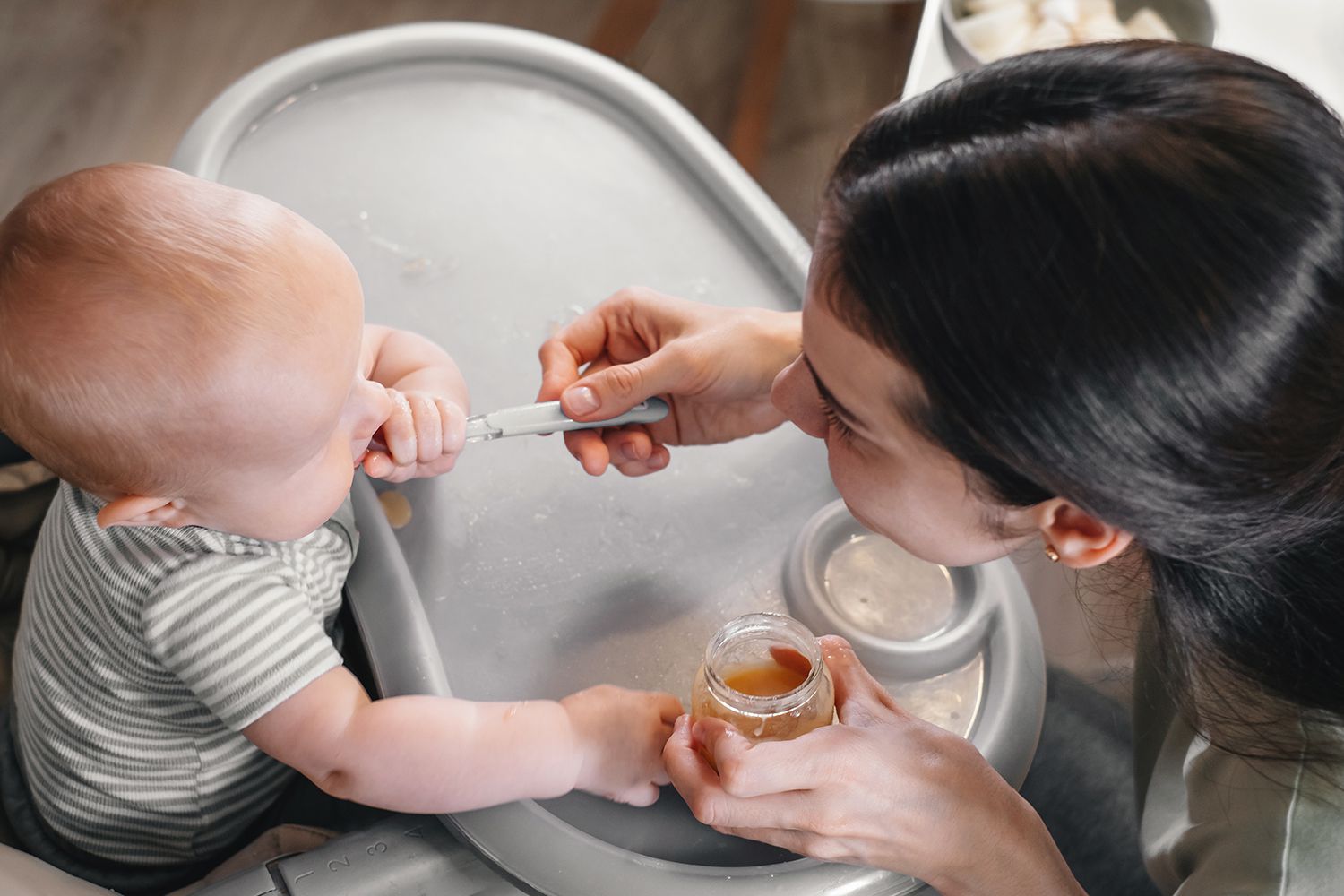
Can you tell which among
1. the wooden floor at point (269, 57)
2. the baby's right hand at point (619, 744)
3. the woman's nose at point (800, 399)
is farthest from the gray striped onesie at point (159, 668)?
the wooden floor at point (269, 57)

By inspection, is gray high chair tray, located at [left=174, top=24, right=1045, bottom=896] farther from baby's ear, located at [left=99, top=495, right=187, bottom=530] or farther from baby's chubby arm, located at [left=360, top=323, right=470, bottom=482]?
baby's ear, located at [left=99, top=495, right=187, bottom=530]

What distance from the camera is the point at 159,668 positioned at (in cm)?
73

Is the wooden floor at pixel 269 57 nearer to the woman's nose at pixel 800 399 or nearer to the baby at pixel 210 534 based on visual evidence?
the woman's nose at pixel 800 399

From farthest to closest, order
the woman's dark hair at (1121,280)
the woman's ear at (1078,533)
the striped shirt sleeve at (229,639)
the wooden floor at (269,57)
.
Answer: the wooden floor at (269,57) < the striped shirt sleeve at (229,639) < the woman's ear at (1078,533) < the woman's dark hair at (1121,280)

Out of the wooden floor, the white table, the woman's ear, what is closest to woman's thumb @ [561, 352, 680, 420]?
the woman's ear

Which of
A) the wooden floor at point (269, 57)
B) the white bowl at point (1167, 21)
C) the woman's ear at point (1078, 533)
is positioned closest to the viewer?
the woman's ear at point (1078, 533)

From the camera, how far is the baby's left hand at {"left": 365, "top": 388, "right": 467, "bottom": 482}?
A: 77cm

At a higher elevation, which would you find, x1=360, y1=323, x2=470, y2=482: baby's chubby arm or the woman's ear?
the woman's ear

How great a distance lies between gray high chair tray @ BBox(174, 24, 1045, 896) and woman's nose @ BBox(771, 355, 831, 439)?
132 mm

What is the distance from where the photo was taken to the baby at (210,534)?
58cm

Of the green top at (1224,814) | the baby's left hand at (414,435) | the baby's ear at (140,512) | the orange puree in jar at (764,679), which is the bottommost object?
the green top at (1224,814)

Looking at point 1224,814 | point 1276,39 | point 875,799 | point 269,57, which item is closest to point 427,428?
point 875,799

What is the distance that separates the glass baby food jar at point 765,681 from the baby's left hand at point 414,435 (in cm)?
23

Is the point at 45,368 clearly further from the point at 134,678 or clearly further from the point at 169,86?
the point at 169,86
